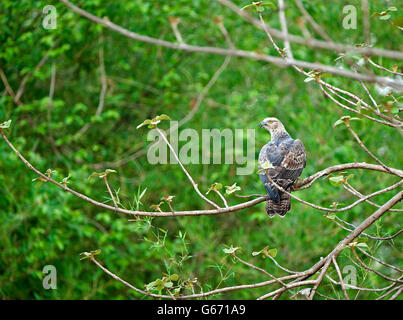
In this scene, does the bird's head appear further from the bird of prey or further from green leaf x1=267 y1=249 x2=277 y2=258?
green leaf x1=267 y1=249 x2=277 y2=258

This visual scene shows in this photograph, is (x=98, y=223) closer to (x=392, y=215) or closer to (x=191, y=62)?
(x=191, y=62)

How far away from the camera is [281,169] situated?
3.67 metres

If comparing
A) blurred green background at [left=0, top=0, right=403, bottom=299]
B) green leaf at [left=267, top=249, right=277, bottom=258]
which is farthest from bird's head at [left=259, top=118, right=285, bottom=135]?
green leaf at [left=267, top=249, right=277, bottom=258]

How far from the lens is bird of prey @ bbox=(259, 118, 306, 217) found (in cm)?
351

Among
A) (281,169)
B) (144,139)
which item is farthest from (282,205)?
(144,139)

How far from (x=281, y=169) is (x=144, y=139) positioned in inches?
126

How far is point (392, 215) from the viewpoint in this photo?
5371mm

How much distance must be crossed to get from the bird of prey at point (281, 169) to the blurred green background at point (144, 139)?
1427 mm

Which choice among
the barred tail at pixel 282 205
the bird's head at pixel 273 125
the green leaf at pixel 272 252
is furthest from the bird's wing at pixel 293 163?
the green leaf at pixel 272 252

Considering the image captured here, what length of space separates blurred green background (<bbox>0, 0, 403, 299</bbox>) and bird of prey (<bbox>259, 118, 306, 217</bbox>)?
1427 millimetres

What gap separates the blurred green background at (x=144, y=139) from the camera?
224 inches

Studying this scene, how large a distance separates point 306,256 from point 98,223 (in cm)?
272
